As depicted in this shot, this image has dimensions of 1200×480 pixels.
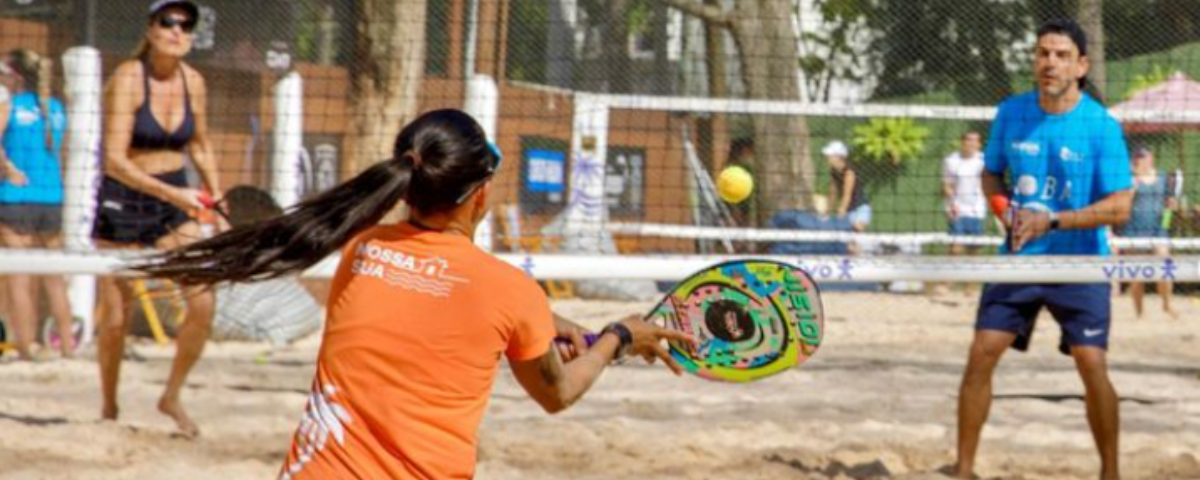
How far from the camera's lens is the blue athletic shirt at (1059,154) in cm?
602

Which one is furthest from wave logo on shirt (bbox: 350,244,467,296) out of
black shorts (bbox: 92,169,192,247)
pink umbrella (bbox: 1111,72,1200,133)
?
pink umbrella (bbox: 1111,72,1200,133)

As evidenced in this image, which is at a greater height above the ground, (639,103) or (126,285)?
(639,103)

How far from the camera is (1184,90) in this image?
8.74 meters

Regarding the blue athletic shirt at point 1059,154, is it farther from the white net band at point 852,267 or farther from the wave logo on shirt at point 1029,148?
the white net band at point 852,267

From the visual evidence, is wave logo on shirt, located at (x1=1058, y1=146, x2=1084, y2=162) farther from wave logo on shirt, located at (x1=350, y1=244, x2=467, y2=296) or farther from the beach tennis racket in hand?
wave logo on shirt, located at (x1=350, y1=244, x2=467, y2=296)

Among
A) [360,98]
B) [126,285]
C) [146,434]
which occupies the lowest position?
[146,434]

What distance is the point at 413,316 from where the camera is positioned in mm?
3453

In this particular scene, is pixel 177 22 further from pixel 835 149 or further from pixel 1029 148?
pixel 835 149

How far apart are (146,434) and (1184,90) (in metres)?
5.11

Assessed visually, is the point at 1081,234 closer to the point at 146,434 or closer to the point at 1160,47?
the point at 1160,47

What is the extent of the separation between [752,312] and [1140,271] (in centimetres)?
281

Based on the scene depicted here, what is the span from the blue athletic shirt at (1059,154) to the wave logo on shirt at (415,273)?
3.19m

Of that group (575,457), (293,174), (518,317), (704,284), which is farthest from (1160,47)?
(518,317)

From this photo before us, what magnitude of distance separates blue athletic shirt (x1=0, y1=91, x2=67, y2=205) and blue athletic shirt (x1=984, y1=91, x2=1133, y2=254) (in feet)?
18.1
